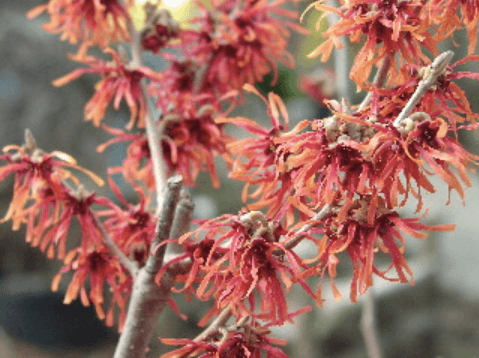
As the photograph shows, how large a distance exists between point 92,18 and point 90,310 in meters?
1.34

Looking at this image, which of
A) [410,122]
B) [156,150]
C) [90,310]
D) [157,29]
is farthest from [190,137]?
[90,310]

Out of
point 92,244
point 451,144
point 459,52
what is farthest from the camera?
point 459,52

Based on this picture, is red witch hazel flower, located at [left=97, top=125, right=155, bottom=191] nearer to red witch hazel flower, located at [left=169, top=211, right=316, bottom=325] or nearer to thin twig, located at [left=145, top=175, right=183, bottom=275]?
thin twig, located at [left=145, top=175, right=183, bottom=275]

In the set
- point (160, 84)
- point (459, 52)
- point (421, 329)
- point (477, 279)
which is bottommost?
point (421, 329)

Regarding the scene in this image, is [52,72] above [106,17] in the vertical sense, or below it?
above

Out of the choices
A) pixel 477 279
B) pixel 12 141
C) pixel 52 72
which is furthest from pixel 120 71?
pixel 477 279

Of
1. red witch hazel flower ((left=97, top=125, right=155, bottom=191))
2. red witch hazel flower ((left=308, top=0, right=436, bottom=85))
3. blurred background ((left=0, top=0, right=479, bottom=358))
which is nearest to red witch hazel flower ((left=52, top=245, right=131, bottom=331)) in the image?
red witch hazel flower ((left=97, top=125, right=155, bottom=191))

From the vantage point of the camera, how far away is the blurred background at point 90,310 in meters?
1.97

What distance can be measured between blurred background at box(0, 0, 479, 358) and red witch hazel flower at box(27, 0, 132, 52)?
3.65 ft

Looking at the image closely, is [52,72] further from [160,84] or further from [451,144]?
[451,144]

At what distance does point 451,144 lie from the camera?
1.52ft

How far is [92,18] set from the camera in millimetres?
849

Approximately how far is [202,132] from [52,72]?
1.46 metres

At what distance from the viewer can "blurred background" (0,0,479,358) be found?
1973mm
